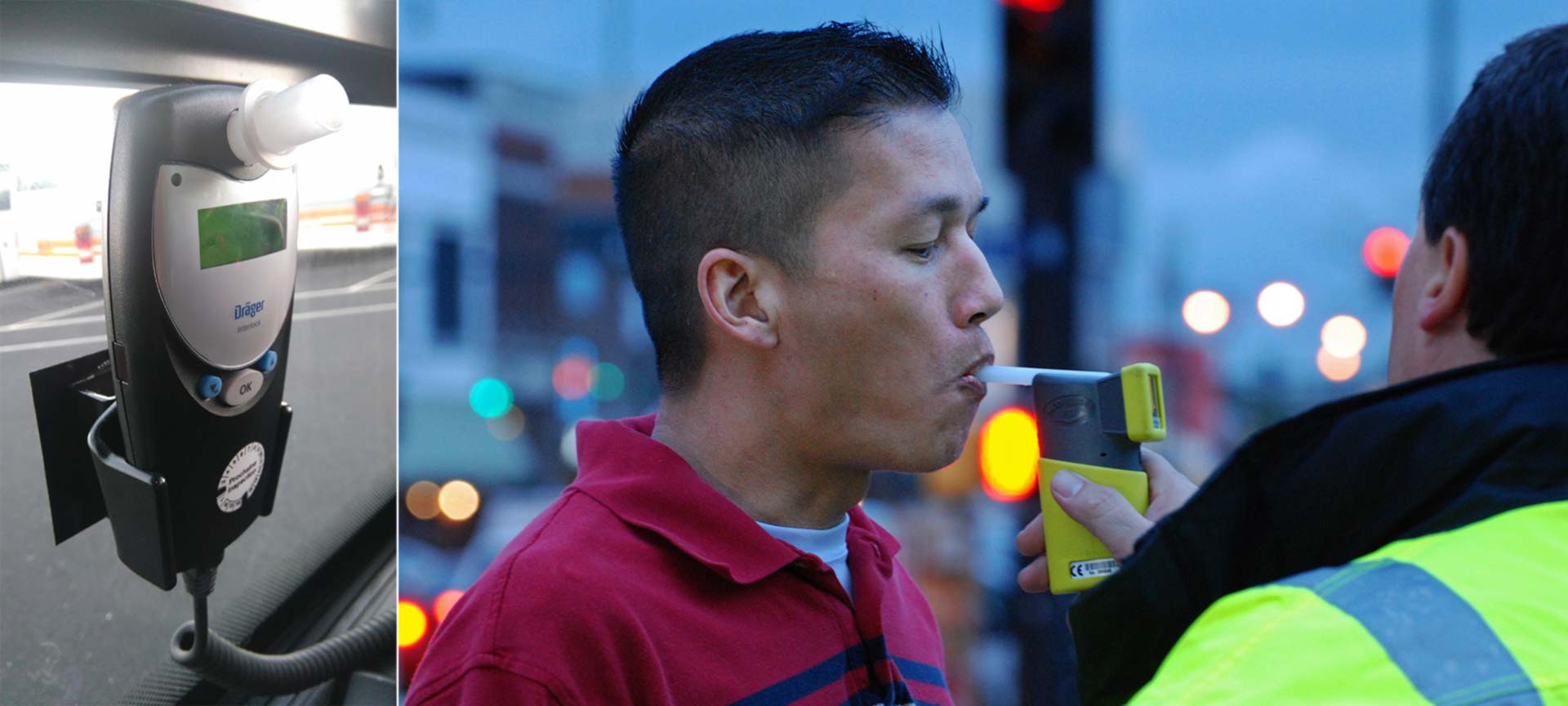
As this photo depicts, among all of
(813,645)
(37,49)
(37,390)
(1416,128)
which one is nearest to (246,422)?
(37,390)

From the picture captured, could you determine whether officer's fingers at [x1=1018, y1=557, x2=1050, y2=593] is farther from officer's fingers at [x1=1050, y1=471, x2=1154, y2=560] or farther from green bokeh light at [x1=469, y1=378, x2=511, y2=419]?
green bokeh light at [x1=469, y1=378, x2=511, y2=419]

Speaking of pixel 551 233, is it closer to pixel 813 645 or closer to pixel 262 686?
pixel 262 686

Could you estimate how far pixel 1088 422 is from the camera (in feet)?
4.04

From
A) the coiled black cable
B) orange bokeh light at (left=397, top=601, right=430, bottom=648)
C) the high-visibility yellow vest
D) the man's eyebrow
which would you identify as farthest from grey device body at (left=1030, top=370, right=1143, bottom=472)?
orange bokeh light at (left=397, top=601, right=430, bottom=648)

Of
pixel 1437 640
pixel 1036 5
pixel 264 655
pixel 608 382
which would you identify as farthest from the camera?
pixel 608 382

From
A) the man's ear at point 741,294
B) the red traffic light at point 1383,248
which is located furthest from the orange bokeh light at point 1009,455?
the man's ear at point 741,294

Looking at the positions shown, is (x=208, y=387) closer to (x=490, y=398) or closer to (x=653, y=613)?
(x=653, y=613)

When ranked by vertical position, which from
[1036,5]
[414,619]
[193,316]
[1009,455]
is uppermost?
[1036,5]

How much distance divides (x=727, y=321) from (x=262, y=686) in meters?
0.84

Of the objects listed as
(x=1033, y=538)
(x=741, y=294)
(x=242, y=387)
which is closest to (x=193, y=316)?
(x=242, y=387)

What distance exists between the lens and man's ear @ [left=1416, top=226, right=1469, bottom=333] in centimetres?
83

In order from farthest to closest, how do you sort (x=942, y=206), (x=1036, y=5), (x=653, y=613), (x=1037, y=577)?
(x=1036, y=5) < (x=1037, y=577) < (x=942, y=206) < (x=653, y=613)

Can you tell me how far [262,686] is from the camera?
1556 mm

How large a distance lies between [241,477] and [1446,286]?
1.31m
